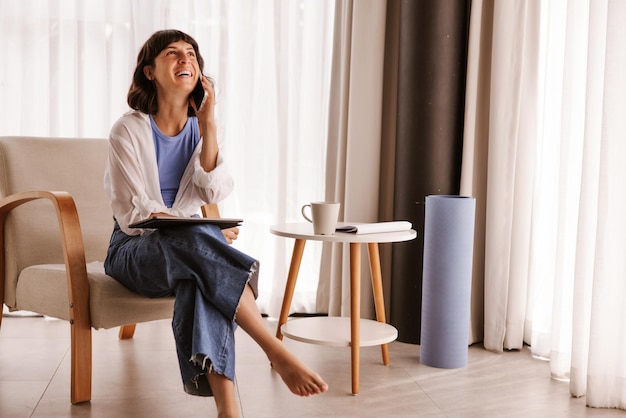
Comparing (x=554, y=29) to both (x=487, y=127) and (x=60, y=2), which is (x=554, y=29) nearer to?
(x=487, y=127)

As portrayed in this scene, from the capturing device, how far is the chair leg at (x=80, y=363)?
7.32 feet

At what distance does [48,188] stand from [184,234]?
84 centimetres

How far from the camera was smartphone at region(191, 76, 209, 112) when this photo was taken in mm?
2427

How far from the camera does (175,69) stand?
237 cm

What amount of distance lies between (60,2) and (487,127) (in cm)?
178

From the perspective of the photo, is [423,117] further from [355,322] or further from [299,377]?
[299,377]

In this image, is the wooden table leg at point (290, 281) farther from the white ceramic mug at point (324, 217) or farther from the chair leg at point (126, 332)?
the chair leg at point (126, 332)

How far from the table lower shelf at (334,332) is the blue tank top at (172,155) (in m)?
0.57

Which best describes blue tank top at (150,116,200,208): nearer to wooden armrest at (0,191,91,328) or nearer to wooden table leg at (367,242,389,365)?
wooden armrest at (0,191,91,328)

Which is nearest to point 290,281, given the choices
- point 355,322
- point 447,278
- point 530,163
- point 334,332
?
point 334,332

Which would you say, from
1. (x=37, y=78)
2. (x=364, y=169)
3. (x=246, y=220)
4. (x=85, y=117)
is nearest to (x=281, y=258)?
(x=246, y=220)

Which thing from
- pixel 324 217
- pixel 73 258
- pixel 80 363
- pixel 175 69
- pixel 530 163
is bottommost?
pixel 80 363

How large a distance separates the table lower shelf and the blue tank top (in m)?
0.57

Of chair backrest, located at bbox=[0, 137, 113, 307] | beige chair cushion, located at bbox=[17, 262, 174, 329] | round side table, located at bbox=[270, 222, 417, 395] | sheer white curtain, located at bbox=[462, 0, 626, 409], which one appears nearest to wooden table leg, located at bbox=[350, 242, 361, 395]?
round side table, located at bbox=[270, 222, 417, 395]
